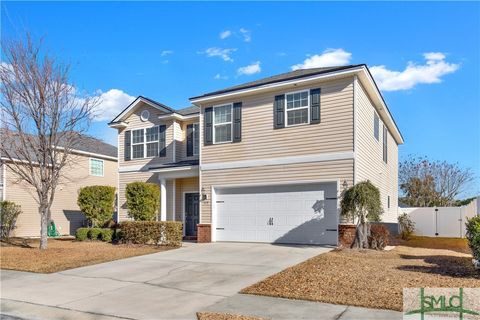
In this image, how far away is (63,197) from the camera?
2698 cm

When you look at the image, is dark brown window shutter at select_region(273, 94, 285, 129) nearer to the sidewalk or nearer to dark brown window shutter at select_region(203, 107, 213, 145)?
dark brown window shutter at select_region(203, 107, 213, 145)

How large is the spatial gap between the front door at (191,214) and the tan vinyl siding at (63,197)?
7.69 meters

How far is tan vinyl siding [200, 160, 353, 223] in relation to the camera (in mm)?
14758

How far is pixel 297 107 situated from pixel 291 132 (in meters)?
0.98

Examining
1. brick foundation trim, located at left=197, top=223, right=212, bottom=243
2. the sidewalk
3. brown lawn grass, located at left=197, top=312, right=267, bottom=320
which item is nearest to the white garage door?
brick foundation trim, located at left=197, top=223, right=212, bottom=243

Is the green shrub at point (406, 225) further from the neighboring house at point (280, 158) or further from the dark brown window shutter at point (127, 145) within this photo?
the dark brown window shutter at point (127, 145)

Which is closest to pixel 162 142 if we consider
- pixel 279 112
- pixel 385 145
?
pixel 279 112

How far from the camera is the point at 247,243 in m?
16.3

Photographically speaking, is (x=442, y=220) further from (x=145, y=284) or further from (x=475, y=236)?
(x=145, y=284)

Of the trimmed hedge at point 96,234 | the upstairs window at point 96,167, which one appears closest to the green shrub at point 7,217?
the trimmed hedge at point 96,234

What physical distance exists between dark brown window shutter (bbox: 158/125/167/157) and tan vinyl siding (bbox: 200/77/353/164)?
3.38 metres

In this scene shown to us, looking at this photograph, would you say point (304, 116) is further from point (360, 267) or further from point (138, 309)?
point (138, 309)

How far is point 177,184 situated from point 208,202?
3.26 meters

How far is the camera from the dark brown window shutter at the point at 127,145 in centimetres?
2189
